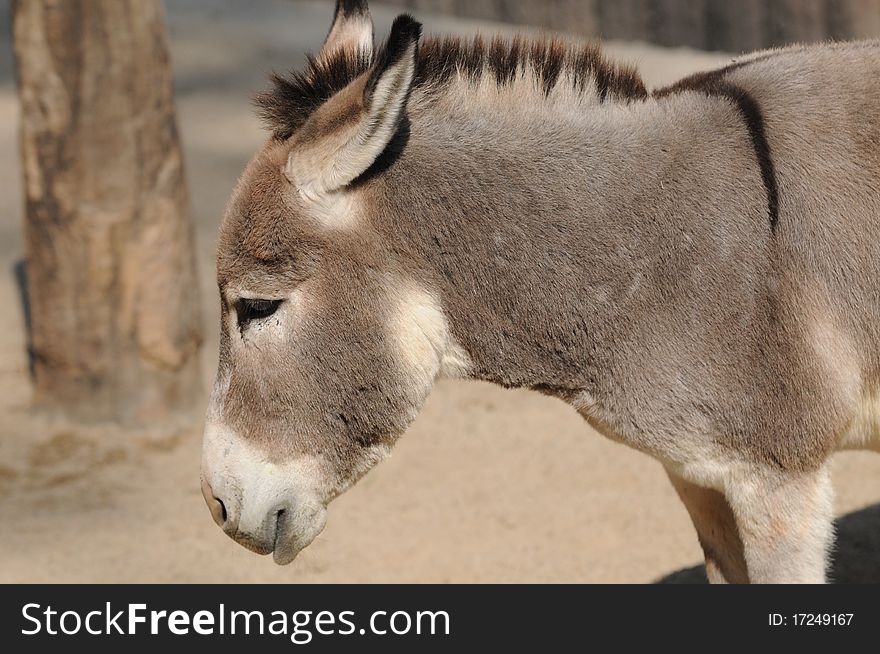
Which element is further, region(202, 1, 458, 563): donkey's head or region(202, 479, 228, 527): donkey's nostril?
region(202, 479, 228, 527): donkey's nostril

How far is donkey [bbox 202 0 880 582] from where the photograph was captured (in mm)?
2797

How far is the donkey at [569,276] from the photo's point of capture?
2.80m

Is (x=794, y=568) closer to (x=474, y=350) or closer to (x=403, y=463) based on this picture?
(x=474, y=350)

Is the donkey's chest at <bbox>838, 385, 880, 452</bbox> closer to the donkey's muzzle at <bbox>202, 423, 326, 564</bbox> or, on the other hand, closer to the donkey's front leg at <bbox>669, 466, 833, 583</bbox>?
the donkey's front leg at <bbox>669, 466, 833, 583</bbox>

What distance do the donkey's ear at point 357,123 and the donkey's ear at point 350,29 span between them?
367mm

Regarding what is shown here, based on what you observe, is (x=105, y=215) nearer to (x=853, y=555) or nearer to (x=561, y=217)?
(x=561, y=217)

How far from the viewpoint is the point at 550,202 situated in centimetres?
283

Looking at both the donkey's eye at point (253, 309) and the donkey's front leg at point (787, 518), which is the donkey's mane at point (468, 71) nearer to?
the donkey's eye at point (253, 309)

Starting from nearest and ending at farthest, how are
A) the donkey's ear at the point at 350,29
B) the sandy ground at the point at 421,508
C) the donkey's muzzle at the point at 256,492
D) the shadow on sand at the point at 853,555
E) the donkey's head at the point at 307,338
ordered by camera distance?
the donkey's head at the point at 307,338 < the donkey's muzzle at the point at 256,492 < the donkey's ear at the point at 350,29 < the shadow on sand at the point at 853,555 < the sandy ground at the point at 421,508

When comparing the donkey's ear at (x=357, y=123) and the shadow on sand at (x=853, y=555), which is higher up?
the donkey's ear at (x=357, y=123)

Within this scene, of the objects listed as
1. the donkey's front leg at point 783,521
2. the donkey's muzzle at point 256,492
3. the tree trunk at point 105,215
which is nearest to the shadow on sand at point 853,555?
the donkey's front leg at point 783,521

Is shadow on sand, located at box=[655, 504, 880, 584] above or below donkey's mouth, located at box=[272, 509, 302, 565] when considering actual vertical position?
below

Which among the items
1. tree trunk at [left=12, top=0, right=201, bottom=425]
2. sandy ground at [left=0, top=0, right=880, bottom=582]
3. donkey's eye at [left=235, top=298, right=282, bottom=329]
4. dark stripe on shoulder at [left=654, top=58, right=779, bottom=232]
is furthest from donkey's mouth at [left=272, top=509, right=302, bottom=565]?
tree trunk at [left=12, top=0, right=201, bottom=425]

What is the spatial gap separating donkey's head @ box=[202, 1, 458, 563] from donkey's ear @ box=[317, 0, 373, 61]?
0.18ft
